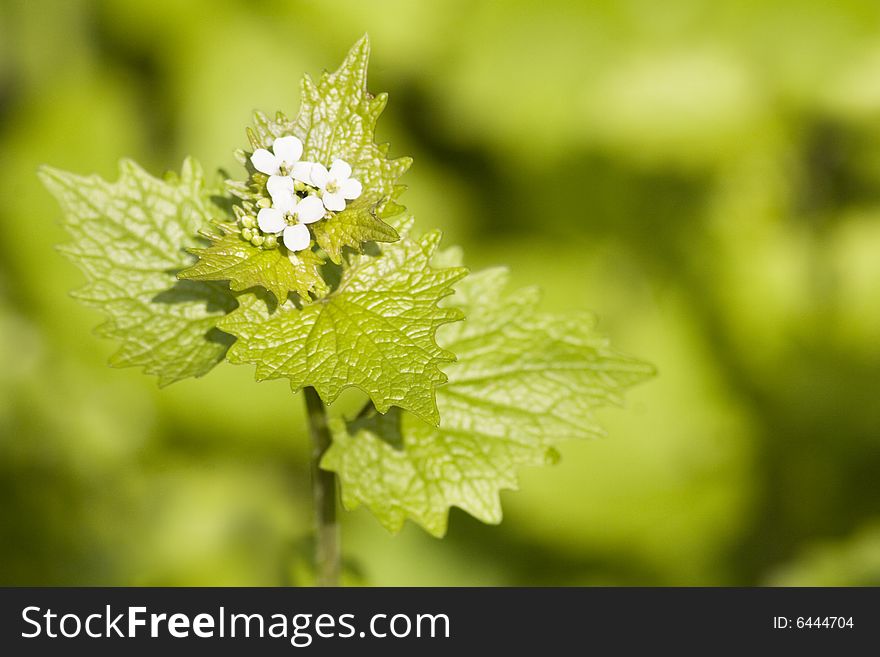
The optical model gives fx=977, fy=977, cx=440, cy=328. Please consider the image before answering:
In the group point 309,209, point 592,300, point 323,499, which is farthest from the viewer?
point 592,300

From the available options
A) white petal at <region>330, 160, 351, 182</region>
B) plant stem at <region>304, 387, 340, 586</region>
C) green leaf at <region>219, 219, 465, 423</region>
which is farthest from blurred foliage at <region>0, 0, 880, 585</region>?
white petal at <region>330, 160, 351, 182</region>

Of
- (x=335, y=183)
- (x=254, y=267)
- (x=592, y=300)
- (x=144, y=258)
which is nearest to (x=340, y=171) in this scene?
(x=335, y=183)

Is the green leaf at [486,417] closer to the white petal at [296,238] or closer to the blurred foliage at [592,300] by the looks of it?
the white petal at [296,238]

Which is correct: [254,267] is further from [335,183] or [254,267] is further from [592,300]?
[592,300]

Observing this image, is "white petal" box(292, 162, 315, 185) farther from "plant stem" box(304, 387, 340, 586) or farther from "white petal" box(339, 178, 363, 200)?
"plant stem" box(304, 387, 340, 586)

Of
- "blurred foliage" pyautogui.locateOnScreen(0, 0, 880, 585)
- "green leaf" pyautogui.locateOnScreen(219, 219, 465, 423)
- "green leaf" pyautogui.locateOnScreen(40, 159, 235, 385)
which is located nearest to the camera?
"green leaf" pyautogui.locateOnScreen(219, 219, 465, 423)

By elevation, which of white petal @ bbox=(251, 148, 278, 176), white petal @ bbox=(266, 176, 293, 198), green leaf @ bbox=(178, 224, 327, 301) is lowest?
green leaf @ bbox=(178, 224, 327, 301)

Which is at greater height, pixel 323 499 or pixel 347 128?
pixel 347 128
